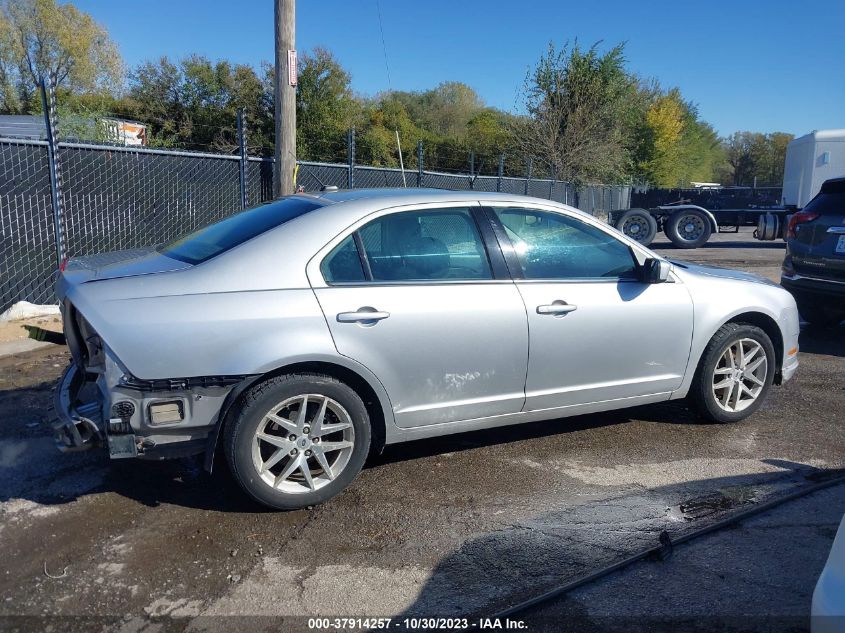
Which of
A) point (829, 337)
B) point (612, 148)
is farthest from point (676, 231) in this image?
point (829, 337)

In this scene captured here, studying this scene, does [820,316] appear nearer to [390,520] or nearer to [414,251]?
[414,251]

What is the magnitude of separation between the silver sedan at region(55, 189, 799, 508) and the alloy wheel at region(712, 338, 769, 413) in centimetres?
2

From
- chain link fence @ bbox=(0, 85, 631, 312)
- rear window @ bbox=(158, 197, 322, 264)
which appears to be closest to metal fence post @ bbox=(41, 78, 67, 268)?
chain link fence @ bbox=(0, 85, 631, 312)

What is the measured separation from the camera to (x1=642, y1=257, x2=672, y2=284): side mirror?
4395 millimetres

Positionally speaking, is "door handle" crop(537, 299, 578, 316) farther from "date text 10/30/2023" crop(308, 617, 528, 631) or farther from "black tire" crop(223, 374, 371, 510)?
"date text 10/30/2023" crop(308, 617, 528, 631)

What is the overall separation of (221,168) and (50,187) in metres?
2.41

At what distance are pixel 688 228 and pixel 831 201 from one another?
11762mm

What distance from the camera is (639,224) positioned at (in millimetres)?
17844

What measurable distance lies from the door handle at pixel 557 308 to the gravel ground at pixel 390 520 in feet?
3.13

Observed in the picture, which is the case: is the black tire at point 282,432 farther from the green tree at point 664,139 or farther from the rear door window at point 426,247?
the green tree at point 664,139

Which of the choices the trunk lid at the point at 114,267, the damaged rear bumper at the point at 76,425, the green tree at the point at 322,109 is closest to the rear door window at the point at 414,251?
the trunk lid at the point at 114,267

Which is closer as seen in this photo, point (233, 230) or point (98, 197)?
point (233, 230)

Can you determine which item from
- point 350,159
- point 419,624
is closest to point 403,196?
point 419,624

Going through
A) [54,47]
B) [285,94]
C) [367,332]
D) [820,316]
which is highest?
[54,47]
